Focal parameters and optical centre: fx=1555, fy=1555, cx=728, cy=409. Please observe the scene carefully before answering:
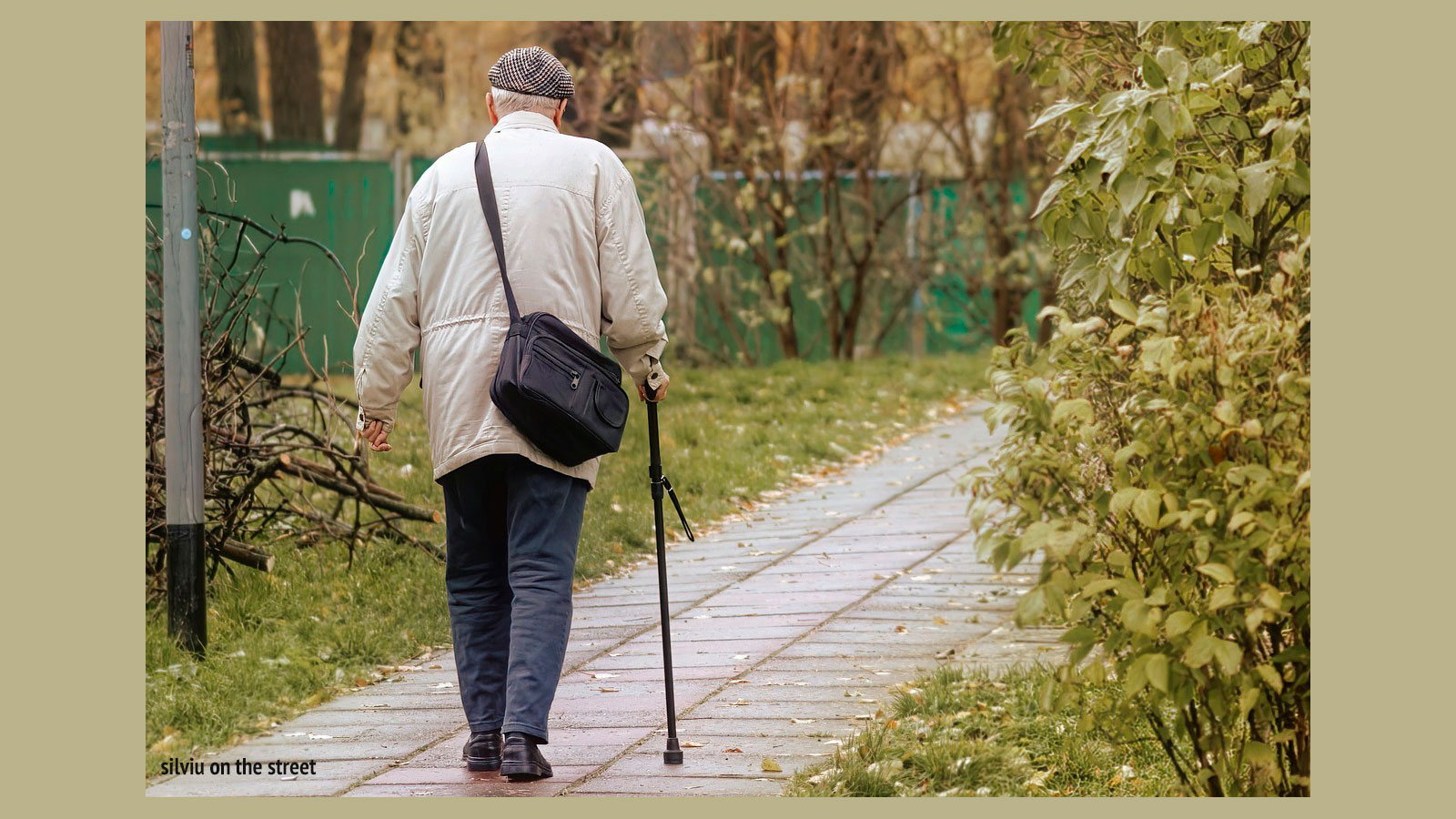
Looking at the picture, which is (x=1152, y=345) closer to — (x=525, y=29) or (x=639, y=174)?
(x=639, y=174)

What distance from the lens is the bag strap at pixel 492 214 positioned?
4492 millimetres

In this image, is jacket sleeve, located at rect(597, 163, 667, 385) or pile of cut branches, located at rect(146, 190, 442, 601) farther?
pile of cut branches, located at rect(146, 190, 442, 601)

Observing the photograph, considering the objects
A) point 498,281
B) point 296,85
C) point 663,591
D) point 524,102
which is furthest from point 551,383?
point 296,85

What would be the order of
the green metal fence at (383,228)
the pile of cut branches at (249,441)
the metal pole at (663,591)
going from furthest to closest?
the green metal fence at (383,228)
the pile of cut branches at (249,441)
the metal pole at (663,591)

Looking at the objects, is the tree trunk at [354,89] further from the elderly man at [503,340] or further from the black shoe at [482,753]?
the black shoe at [482,753]

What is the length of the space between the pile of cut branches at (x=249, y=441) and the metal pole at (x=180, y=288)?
0.58 metres

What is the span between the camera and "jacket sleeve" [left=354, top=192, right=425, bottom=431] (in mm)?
4625

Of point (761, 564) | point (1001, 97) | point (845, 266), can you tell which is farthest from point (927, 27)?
point (761, 564)

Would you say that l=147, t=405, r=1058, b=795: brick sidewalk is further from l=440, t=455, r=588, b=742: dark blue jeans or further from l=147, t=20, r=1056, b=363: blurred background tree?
l=147, t=20, r=1056, b=363: blurred background tree

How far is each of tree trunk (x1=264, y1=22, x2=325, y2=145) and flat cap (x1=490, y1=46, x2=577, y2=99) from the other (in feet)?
55.1

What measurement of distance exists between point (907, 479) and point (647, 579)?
269cm

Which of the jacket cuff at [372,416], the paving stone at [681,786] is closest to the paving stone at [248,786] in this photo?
the paving stone at [681,786]

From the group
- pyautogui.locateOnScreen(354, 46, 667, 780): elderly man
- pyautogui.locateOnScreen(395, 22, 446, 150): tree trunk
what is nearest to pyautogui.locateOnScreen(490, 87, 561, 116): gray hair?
pyautogui.locateOnScreen(354, 46, 667, 780): elderly man

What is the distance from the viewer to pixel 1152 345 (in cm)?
353
